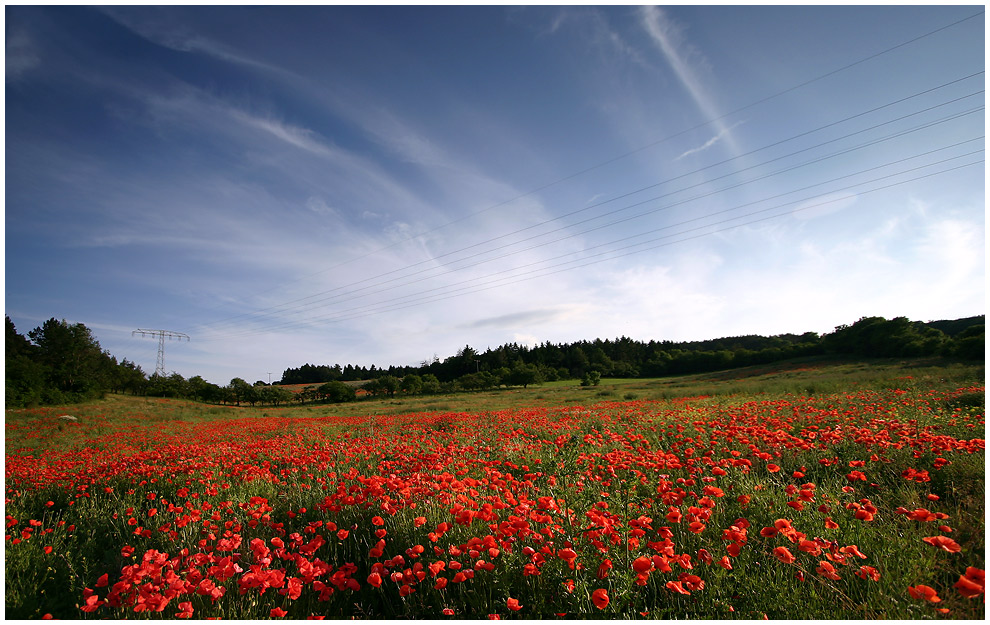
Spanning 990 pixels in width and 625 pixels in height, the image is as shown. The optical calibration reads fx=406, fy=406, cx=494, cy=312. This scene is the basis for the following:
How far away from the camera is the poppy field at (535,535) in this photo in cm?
261

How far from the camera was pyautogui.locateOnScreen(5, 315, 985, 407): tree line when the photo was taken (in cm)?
3512

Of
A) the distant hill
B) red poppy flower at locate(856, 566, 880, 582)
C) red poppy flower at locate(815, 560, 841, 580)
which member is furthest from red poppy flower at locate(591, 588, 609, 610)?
the distant hill

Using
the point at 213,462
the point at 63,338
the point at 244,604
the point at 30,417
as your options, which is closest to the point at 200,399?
the point at 63,338

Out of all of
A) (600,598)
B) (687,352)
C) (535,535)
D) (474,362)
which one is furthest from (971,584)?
(474,362)

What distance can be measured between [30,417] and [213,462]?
98.0 ft

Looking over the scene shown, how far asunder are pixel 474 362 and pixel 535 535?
9210 centimetres

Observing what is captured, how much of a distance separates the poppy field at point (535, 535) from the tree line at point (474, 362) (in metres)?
36.6

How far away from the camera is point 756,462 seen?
207 inches

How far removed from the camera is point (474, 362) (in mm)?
94312

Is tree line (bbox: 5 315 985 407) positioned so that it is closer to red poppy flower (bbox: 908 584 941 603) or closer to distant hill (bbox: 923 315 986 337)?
distant hill (bbox: 923 315 986 337)

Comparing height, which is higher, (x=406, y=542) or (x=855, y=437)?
(x=855, y=437)

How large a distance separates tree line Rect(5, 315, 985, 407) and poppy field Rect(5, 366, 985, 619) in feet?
120

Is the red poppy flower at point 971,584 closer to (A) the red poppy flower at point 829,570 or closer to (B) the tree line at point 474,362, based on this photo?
Answer: (A) the red poppy flower at point 829,570

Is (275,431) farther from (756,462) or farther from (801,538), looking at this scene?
(801,538)
